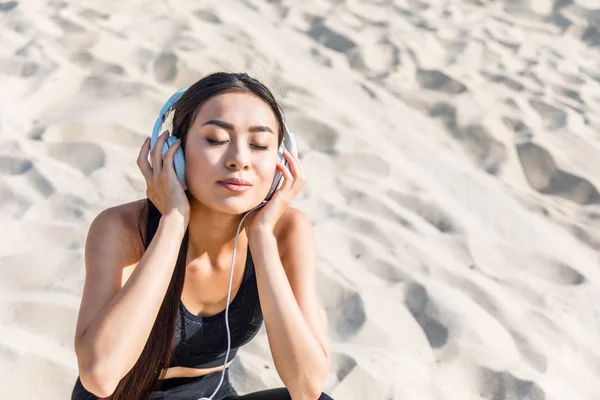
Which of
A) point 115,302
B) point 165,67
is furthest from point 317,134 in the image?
point 115,302

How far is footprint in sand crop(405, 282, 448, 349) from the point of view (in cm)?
282

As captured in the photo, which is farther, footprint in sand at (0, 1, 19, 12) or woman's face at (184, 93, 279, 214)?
footprint in sand at (0, 1, 19, 12)

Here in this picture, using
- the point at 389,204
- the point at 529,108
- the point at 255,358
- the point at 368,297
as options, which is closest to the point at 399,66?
the point at 529,108

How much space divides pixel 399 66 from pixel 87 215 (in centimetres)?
266

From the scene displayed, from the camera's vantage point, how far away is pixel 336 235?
10.9ft

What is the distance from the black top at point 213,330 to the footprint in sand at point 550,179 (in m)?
2.44

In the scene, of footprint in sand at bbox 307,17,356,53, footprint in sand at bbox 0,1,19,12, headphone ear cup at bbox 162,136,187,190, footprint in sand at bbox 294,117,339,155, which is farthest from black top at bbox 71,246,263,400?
footprint in sand at bbox 0,1,19,12

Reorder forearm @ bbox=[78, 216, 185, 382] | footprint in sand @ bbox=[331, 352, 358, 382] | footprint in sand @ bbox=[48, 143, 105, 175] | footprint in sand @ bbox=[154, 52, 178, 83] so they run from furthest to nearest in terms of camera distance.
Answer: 1. footprint in sand @ bbox=[154, 52, 178, 83]
2. footprint in sand @ bbox=[48, 143, 105, 175]
3. footprint in sand @ bbox=[331, 352, 358, 382]
4. forearm @ bbox=[78, 216, 185, 382]

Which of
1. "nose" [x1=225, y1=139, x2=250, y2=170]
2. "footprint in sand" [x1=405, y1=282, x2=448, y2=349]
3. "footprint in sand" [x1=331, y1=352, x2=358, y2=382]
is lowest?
"footprint in sand" [x1=331, y1=352, x2=358, y2=382]

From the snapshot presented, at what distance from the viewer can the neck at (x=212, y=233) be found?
201cm

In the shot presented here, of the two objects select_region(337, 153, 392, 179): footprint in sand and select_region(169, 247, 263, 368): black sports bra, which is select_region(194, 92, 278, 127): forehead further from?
select_region(337, 153, 392, 179): footprint in sand

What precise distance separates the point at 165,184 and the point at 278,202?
1.00 ft

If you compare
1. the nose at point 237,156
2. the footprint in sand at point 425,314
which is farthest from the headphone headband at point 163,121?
the footprint in sand at point 425,314

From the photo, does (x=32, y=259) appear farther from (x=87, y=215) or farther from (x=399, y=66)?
(x=399, y=66)
